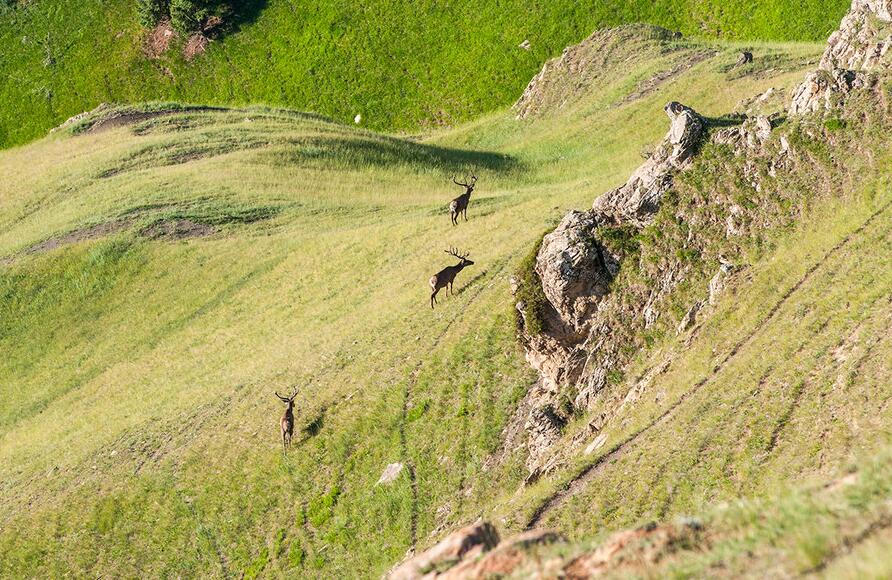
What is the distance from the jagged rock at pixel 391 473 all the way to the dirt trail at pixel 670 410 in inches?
330

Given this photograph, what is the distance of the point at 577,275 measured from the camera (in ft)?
92.6

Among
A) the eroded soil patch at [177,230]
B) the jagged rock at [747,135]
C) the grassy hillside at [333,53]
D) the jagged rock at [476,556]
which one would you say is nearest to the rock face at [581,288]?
the jagged rock at [747,135]

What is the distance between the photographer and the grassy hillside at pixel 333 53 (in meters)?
90.6

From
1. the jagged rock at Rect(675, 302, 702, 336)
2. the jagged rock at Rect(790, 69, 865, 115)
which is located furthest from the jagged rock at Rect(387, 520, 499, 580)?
the jagged rock at Rect(790, 69, 865, 115)

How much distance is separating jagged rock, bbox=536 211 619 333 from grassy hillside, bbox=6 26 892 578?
3.34 m

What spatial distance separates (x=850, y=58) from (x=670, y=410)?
24.2 metres

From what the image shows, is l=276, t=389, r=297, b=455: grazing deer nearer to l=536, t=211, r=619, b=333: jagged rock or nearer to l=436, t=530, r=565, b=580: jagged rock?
l=536, t=211, r=619, b=333: jagged rock

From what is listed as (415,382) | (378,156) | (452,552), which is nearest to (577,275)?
(415,382)

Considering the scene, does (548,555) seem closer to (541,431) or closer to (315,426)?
(541,431)

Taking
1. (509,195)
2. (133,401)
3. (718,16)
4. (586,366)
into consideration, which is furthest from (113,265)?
(718,16)

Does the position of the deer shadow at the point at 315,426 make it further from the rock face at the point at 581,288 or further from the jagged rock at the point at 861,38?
the jagged rock at the point at 861,38

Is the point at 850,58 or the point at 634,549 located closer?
the point at 634,549

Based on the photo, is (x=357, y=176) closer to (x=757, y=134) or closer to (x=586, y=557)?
(x=757, y=134)

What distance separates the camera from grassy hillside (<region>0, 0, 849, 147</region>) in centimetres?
9062
